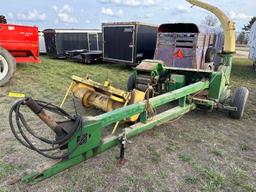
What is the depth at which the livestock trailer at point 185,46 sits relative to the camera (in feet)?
16.4

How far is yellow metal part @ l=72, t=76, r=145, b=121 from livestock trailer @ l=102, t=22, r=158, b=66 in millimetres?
5582

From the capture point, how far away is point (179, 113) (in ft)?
12.6

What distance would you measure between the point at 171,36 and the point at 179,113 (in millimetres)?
2093

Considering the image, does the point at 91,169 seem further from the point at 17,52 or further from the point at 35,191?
the point at 17,52

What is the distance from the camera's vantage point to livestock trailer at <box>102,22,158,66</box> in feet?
31.8

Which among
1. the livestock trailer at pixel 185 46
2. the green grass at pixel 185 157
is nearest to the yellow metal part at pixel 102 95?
the green grass at pixel 185 157

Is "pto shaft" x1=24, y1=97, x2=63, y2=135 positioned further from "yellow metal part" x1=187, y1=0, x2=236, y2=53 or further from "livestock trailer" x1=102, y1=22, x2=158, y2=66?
"livestock trailer" x1=102, y1=22, x2=158, y2=66

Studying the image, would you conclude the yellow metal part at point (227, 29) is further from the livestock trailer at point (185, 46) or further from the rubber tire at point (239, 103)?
the rubber tire at point (239, 103)

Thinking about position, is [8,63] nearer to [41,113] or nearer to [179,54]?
[179,54]

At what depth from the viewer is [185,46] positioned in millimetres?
5113

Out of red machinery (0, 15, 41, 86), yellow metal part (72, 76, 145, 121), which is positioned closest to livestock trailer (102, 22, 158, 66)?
red machinery (0, 15, 41, 86)

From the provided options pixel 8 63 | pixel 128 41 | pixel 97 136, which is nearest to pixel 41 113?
pixel 97 136

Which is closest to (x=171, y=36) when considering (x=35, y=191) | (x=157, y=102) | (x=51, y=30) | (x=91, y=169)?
(x=157, y=102)

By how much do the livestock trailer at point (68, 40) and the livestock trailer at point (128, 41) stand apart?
2.98m
